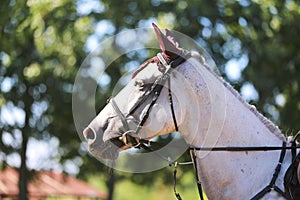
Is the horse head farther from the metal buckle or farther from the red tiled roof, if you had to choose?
the red tiled roof

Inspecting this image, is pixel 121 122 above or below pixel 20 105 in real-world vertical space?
above

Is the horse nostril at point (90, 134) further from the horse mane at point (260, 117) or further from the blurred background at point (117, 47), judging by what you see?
the blurred background at point (117, 47)

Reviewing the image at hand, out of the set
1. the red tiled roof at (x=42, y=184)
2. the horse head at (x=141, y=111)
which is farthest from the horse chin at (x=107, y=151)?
the red tiled roof at (x=42, y=184)

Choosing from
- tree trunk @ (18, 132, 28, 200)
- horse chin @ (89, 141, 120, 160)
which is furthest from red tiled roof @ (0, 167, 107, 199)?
horse chin @ (89, 141, 120, 160)

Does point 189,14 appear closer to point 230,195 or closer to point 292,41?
point 292,41

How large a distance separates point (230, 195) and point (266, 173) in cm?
33

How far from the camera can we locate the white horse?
4867 millimetres

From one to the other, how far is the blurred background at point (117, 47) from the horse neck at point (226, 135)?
9.34 metres

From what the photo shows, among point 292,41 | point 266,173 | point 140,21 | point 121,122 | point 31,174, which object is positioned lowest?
point 31,174

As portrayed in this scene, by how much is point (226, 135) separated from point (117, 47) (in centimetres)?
1055

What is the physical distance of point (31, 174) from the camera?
19.7 meters

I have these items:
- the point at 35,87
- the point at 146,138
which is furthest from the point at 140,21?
the point at 146,138

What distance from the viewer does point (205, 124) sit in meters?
4.96

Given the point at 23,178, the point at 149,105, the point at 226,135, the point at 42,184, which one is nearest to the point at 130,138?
the point at 149,105
